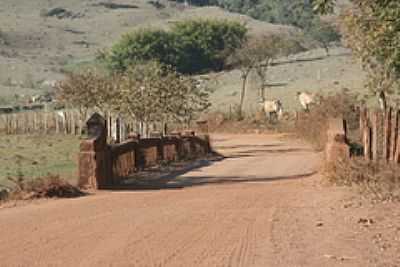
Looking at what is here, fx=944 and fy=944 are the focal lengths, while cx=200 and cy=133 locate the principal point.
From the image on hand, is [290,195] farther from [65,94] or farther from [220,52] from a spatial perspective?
[220,52]

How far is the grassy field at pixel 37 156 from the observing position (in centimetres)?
2767

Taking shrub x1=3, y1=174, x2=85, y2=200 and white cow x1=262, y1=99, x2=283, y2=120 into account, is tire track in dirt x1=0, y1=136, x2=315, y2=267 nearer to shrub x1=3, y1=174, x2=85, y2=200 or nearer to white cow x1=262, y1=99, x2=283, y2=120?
shrub x1=3, y1=174, x2=85, y2=200

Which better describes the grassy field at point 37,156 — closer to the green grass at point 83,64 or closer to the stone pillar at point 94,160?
the stone pillar at point 94,160

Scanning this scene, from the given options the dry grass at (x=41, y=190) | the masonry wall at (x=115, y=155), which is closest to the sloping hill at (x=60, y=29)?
the masonry wall at (x=115, y=155)

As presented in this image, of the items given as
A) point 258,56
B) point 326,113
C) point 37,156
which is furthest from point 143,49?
point 37,156

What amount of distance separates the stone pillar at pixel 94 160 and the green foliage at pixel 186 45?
63917 millimetres

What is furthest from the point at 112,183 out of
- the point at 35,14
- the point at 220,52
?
the point at 35,14

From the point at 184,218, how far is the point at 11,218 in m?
2.83

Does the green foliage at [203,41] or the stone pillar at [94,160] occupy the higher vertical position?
the green foliage at [203,41]

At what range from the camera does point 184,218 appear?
585 inches

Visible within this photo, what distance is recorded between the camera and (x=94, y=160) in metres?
20.2

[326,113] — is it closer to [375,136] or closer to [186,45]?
[375,136]

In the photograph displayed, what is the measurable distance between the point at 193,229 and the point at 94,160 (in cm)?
699

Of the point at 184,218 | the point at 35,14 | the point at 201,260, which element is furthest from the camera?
the point at 35,14
